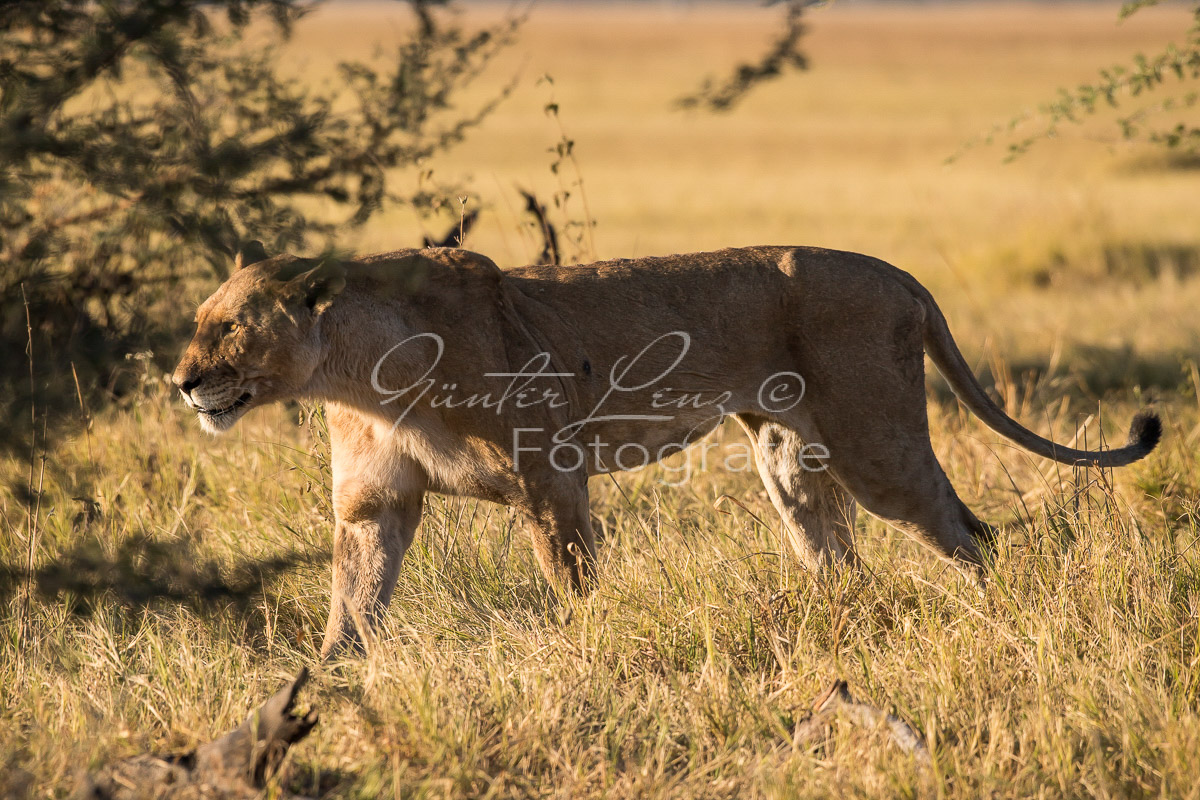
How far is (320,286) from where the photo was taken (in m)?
3.93

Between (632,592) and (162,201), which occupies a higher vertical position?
(162,201)

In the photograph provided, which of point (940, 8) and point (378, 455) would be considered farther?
point (940, 8)

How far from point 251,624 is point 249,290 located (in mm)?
1274

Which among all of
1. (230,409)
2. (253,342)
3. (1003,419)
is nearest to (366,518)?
(230,409)

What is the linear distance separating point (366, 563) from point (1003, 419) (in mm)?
2481

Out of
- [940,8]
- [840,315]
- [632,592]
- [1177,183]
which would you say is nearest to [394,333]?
[632,592]

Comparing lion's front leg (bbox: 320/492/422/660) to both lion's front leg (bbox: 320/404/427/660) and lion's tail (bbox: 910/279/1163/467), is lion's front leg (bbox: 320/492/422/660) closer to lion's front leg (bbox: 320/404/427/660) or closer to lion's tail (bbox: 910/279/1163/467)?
lion's front leg (bbox: 320/404/427/660)

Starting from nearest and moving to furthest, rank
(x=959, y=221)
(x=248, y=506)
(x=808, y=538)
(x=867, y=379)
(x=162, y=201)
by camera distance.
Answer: (x=162, y=201) < (x=867, y=379) < (x=808, y=538) < (x=248, y=506) < (x=959, y=221)

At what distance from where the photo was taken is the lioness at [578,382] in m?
4.02

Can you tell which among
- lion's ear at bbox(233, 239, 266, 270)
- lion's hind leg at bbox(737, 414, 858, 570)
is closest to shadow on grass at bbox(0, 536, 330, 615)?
lion's ear at bbox(233, 239, 266, 270)

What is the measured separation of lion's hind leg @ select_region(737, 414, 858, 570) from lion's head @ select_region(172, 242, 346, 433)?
5.91ft

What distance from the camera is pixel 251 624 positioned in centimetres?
444

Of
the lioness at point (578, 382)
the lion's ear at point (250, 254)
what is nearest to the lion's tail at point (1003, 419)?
the lioness at point (578, 382)

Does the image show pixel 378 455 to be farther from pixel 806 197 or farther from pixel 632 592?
pixel 806 197
